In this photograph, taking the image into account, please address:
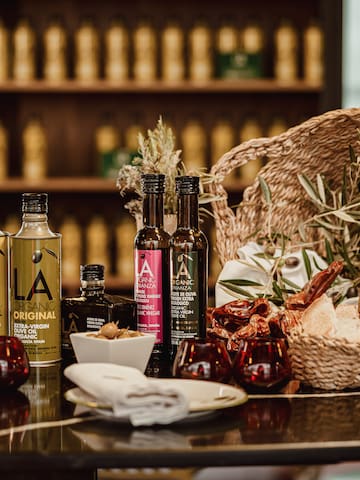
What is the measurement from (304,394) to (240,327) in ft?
0.75

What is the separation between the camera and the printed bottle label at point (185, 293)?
1397mm

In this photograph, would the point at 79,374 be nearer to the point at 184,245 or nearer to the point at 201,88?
the point at 184,245

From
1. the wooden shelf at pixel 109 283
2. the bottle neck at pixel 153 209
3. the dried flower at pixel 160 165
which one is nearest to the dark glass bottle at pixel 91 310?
the bottle neck at pixel 153 209

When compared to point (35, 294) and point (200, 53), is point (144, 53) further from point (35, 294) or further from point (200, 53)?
point (35, 294)

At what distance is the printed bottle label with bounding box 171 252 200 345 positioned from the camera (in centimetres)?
140

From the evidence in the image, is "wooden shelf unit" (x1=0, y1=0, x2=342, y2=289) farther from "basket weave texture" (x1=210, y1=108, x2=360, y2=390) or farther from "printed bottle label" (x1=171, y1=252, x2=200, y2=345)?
"printed bottle label" (x1=171, y1=252, x2=200, y2=345)

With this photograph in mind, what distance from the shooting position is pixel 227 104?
13.0 feet

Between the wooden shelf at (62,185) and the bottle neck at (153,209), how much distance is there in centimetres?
232

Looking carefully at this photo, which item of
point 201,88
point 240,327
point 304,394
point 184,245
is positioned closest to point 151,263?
point 184,245

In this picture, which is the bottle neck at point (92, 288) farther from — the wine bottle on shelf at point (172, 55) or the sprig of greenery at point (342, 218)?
the wine bottle on shelf at point (172, 55)

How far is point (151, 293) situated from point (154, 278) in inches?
0.9

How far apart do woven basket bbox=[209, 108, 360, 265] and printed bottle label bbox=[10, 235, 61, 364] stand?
1.34 ft

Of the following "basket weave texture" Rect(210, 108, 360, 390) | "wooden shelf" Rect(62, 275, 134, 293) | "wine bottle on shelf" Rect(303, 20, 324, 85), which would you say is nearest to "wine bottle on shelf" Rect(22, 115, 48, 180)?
"wooden shelf" Rect(62, 275, 134, 293)

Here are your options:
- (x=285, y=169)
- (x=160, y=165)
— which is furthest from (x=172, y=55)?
(x=160, y=165)
